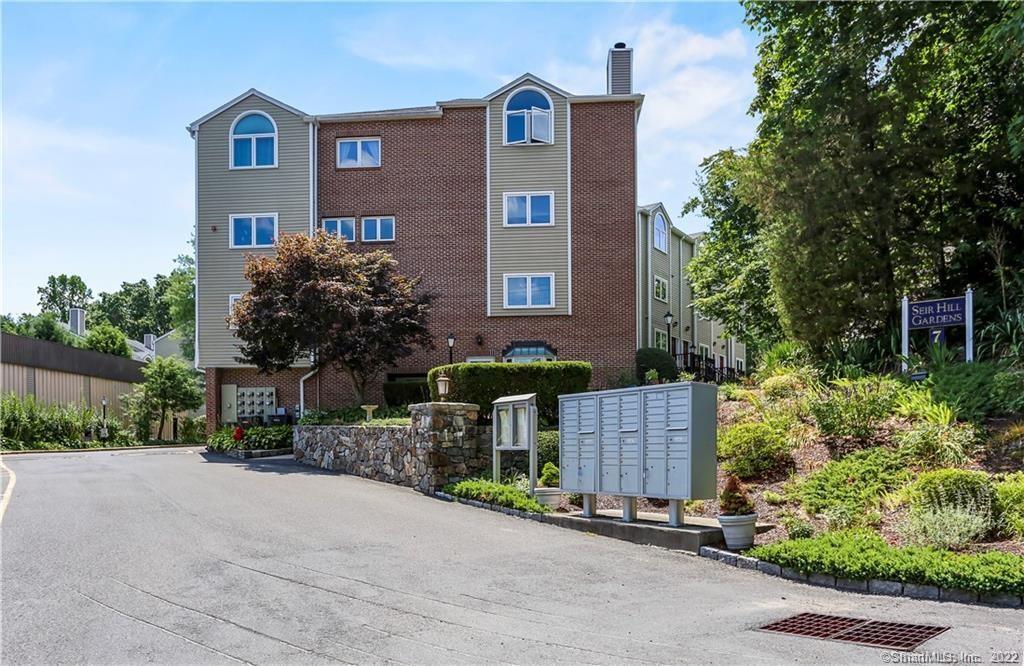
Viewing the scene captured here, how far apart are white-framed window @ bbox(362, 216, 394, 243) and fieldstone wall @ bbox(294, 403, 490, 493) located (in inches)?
433

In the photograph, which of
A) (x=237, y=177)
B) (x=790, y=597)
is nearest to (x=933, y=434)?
(x=790, y=597)

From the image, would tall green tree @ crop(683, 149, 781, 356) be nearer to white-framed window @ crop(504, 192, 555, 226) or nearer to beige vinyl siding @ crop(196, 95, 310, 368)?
white-framed window @ crop(504, 192, 555, 226)

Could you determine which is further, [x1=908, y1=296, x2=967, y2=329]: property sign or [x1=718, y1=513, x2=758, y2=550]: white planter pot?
[x1=908, y1=296, x2=967, y2=329]: property sign

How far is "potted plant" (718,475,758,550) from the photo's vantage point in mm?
10047

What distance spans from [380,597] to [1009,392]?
31.4ft

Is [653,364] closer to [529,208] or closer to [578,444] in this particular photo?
[529,208]

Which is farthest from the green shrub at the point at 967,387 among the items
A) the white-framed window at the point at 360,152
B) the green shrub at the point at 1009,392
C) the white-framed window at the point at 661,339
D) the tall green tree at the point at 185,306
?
the tall green tree at the point at 185,306

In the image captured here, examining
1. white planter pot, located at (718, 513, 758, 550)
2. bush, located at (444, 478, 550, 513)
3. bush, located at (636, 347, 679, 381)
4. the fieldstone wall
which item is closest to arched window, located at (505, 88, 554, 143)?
bush, located at (636, 347, 679, 381)

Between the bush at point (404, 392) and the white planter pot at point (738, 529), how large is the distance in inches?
657

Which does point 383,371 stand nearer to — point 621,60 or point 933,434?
point 621,60

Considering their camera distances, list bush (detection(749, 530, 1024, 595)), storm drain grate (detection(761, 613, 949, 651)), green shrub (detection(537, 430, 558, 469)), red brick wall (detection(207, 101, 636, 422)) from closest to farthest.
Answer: storm drain grate (detection(761, 613, 949, 651)) < bush (detection(749, 530, 1024, 595)) < green shrub (detection(537, 430, 558, 469)) < red brick wall (detection(207, 101, 636, 422))

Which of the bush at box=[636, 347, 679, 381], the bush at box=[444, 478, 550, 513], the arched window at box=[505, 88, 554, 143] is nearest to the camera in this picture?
the bush at box=[444, 478, 550, 513]

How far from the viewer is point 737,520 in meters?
10.0

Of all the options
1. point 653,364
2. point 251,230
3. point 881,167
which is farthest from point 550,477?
point 251,230
